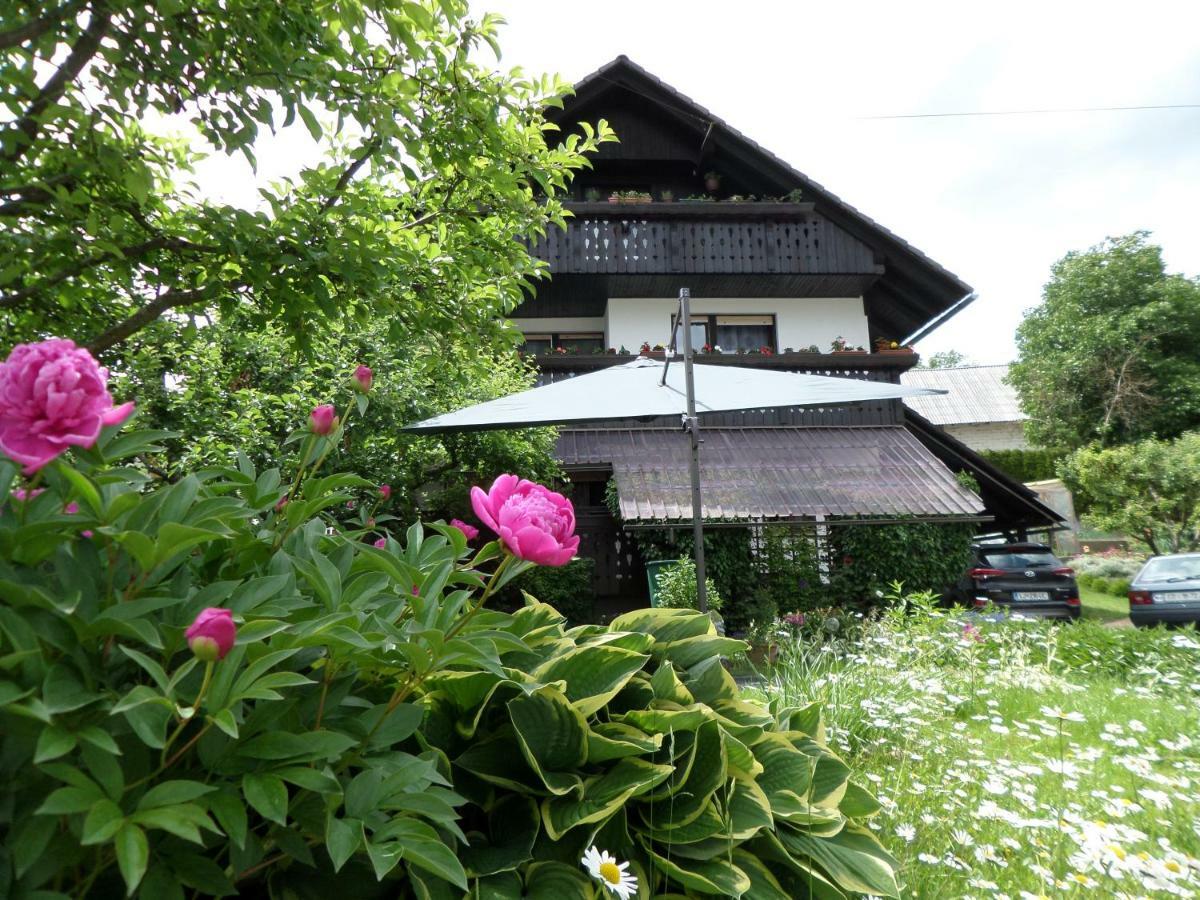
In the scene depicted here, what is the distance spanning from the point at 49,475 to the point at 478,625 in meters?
0.76

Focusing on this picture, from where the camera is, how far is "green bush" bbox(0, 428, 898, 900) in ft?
3.16

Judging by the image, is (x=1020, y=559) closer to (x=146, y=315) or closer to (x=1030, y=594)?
(x=1030, y=594)

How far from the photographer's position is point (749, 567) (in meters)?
11.5

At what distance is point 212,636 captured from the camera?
90 cm

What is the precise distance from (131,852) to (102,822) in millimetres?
68

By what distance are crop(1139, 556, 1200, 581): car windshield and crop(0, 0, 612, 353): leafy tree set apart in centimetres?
1141

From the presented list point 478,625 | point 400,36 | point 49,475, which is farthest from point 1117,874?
point 400,36

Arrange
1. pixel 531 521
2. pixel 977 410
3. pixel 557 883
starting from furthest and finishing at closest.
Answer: pixel 977 410
pixel 557 883
pixel 531 521

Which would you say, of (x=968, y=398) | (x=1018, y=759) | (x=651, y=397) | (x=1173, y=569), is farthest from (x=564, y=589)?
(x=968, y=398)

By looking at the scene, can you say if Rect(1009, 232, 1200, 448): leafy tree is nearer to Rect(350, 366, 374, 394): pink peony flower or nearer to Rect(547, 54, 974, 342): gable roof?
Rect(547, 54, 974, 342): gable roof

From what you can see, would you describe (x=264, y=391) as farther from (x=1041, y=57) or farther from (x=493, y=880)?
(x=1041, y=57)

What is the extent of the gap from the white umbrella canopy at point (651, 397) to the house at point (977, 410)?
4032 centimetres

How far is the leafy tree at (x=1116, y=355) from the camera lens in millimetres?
30734

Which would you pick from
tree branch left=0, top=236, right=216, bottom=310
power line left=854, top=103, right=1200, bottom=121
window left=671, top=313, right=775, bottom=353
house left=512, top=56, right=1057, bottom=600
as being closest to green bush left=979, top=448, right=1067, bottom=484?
house left=512, top=56, right=1057, bottom=600
